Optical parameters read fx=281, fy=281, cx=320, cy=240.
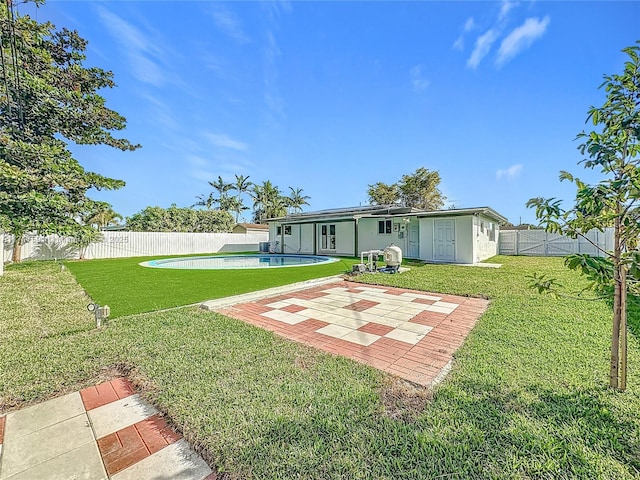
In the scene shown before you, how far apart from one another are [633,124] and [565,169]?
52 centimetres

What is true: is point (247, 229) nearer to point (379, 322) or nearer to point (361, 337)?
point (379, 322)

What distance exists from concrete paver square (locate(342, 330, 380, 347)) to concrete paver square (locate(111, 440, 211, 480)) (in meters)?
2.57

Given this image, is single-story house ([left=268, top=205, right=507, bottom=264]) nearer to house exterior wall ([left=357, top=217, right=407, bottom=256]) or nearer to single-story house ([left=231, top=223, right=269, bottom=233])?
house exterior wall ([left=357, top=217, right=407, bottom=256])

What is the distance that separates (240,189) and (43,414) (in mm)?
40670

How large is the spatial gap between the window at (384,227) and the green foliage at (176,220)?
21695 millimetres

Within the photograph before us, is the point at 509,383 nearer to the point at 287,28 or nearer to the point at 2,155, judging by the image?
the point at 287,28

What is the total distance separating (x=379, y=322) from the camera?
16.5 feet

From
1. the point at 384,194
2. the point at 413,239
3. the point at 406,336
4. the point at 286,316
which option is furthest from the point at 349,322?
the point at 384,194

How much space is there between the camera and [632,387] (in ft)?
9.08

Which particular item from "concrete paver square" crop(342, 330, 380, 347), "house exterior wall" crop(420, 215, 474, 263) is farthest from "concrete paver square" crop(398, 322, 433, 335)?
"house exterior wall" crop(420, 215, 474, 263)

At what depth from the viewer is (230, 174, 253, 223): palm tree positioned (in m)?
40.9

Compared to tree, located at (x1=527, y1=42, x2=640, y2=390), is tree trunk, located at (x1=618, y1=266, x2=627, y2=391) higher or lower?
lower

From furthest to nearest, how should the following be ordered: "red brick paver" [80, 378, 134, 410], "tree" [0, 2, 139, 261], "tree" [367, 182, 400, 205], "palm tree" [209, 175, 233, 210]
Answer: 1. "palm tree" [209, 175, 233, 210]
2. "tree" [367, 182, 400, 205]
3. "tree" [0, 2, 139, 261]
4. "red brick paver" [80, 378, 134, 410]

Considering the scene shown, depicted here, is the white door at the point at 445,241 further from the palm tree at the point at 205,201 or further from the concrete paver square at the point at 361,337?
the palm tree at the point at 205,201
